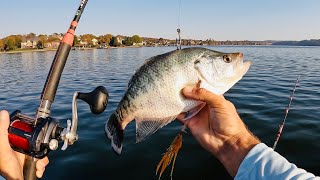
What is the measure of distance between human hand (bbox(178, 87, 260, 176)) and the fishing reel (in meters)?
1.04

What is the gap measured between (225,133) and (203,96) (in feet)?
1.79

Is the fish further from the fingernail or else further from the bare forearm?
the bare forearm

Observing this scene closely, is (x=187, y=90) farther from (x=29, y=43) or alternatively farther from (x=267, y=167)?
(x=29, y=43)

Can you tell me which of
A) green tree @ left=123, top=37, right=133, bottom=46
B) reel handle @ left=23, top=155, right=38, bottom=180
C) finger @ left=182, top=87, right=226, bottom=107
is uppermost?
green tree @ left=123, top=37, right=133, bottom=46

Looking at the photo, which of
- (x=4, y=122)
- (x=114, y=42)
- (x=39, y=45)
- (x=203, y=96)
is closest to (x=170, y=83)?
(x=203, y=96)

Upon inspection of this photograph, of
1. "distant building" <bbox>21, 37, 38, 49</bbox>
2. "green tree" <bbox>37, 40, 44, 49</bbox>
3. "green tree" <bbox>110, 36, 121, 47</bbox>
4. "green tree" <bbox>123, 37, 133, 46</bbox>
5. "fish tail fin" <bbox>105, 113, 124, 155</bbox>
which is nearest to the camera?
"fish tail fin" <bbox>105, 113, 124, 155</bbox>

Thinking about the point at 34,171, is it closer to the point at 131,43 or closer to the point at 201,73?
the point at 201,73

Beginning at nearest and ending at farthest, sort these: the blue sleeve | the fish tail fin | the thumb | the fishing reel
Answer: the blue sleeve
the thumb
the fishing reel
the fish tail fin

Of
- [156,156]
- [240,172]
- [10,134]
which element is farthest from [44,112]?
[156,156]

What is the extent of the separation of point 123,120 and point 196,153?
13.7 feet

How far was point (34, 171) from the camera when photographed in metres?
3.08

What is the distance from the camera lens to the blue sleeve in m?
2.26

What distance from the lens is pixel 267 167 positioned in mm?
2418

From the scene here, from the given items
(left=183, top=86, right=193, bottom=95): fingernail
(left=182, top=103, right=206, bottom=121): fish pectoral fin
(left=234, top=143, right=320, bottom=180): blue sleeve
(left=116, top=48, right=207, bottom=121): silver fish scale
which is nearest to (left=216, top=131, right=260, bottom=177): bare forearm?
(left=234, top=143, right=320, bottom=180): blue sleeve
